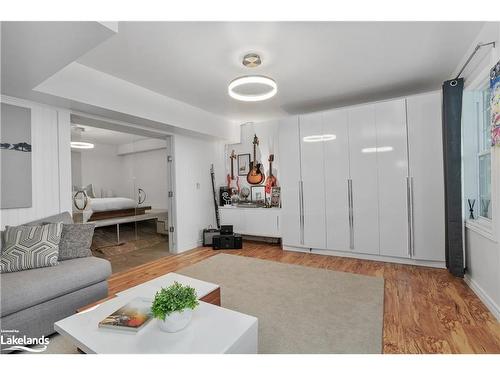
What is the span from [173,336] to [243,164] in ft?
13.6

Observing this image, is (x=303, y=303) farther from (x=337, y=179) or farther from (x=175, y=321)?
(x=337, y=179)

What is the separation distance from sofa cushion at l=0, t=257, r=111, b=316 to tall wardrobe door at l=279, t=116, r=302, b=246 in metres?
2.76

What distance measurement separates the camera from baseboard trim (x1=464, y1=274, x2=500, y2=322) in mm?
2019

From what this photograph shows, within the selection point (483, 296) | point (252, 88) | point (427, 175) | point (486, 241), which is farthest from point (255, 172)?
point (483, 296)

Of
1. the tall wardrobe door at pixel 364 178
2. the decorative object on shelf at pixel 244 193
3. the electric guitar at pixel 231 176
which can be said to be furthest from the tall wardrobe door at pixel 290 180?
the electric guitar at pixel 231 176

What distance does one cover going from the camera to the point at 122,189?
12.3 feet

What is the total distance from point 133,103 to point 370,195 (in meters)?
3.49

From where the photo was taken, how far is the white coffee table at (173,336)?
1.20 metres

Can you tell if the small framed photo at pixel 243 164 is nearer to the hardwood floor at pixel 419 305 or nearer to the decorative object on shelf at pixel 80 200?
the hardwood floor at pixel 419 305

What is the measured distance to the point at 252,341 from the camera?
137 centimetres

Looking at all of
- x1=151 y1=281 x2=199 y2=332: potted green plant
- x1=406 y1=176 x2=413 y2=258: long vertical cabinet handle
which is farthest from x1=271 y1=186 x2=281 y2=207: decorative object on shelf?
x1=151 y1=281 x2=199 y2=332: potted green plant

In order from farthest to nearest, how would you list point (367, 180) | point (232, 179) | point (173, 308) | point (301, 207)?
1. point (232, 179)
2. point (301, 207)
3. point (367, 180)
4. point (173, 308)
